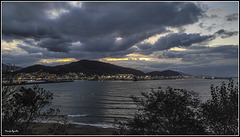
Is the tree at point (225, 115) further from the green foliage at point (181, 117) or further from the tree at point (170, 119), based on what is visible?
the tree at point (170, 119)

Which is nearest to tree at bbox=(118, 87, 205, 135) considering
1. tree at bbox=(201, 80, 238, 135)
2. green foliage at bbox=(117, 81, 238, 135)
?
green foliage at bbox=(117, 81, 238, 135)

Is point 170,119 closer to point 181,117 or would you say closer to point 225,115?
point 181,117

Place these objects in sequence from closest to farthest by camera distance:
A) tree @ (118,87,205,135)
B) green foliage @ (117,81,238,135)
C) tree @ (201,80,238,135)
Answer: tree @ (118,87,205,135), green foliage @ (117,81,238,135), tree @ (201,80,238,135)

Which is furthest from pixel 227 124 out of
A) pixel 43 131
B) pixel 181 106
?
pixel 43 131

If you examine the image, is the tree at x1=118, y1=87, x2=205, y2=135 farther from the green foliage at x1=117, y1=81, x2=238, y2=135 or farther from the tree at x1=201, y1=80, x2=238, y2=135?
the tree at x1=201, y1=80, x2=238, y2=135

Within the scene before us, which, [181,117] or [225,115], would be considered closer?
[181,117]

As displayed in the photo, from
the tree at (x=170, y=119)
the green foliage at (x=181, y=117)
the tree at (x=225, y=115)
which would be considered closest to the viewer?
the tree at (x=170, y=119)

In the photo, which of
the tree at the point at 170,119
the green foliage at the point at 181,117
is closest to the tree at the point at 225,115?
the green foliage at the point at 181,117

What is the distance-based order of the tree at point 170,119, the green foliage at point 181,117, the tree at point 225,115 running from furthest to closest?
the tree at point 225,115, the green foliage at point 181,117, the tree at point 170,119

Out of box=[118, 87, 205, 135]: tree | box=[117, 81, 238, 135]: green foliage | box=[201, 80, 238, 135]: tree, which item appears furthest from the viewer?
box=[201, 80, 238, 135]: tree

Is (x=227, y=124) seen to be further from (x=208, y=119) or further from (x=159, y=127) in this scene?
(x=159, y=127)

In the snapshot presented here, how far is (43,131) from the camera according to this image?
26.5 metres

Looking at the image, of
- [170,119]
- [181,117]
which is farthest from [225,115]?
[170,119]

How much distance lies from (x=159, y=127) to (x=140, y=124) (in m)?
1.56
